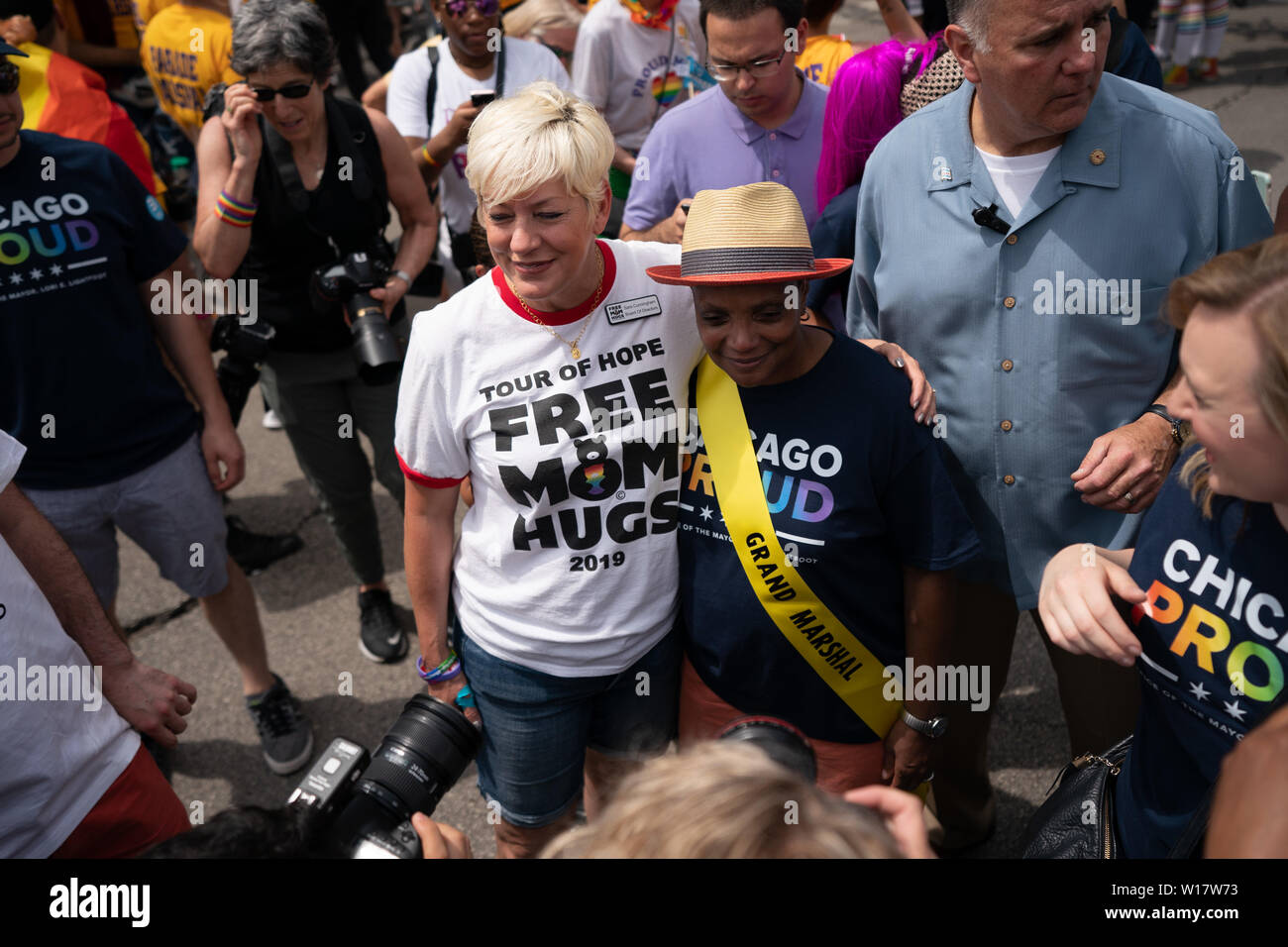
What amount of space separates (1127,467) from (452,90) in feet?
10.2

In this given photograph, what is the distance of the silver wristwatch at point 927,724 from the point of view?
2189 millimetres

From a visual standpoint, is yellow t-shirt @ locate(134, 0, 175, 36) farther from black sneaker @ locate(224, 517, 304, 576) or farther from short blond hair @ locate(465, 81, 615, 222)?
short blond hair @ locate(465, 81, 615, 222)

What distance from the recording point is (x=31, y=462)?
2.88 metres

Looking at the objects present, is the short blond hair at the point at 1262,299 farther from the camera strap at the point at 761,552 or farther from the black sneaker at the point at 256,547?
the black sneaker at the point at 256,547

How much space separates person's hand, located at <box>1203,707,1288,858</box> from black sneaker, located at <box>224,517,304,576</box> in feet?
13.2

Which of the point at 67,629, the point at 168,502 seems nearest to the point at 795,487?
the point at 67,629

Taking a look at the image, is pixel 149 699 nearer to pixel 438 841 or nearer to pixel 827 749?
pixel 438 841

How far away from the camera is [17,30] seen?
13.8 feet

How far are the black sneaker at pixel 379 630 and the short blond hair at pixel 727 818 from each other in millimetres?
2738

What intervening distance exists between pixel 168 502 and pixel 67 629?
875 mm

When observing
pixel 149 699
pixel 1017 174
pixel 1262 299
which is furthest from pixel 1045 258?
pixel 149 699

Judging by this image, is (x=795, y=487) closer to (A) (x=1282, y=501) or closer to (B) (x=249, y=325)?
(A) (x=1282, y=501)

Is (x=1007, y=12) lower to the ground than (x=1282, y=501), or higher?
higher

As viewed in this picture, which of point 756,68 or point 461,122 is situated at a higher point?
point 756,68
